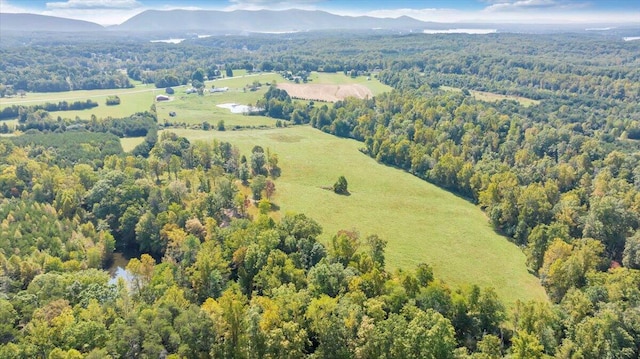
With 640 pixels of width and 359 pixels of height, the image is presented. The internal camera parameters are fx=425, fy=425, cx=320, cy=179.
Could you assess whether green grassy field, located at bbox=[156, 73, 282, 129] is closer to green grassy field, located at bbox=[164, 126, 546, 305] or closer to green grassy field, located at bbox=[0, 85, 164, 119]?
green grassy field, located at bbox=[0, 85, 164, 119]

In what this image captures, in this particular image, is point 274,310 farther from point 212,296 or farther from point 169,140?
point 169,140

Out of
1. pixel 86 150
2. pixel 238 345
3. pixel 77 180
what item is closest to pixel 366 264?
pixel 238 345

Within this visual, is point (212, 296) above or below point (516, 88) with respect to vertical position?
below

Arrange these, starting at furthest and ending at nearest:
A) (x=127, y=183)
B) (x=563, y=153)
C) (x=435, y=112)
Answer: (x=435, y=112) → (x=563, y=153) → (x=127, y=183)

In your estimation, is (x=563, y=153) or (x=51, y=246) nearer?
(x=51, y=246)

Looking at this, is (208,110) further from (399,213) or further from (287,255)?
(287,255)

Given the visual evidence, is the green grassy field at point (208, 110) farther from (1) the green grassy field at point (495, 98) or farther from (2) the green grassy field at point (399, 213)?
(1) the green grassy field at point (495, 98)
